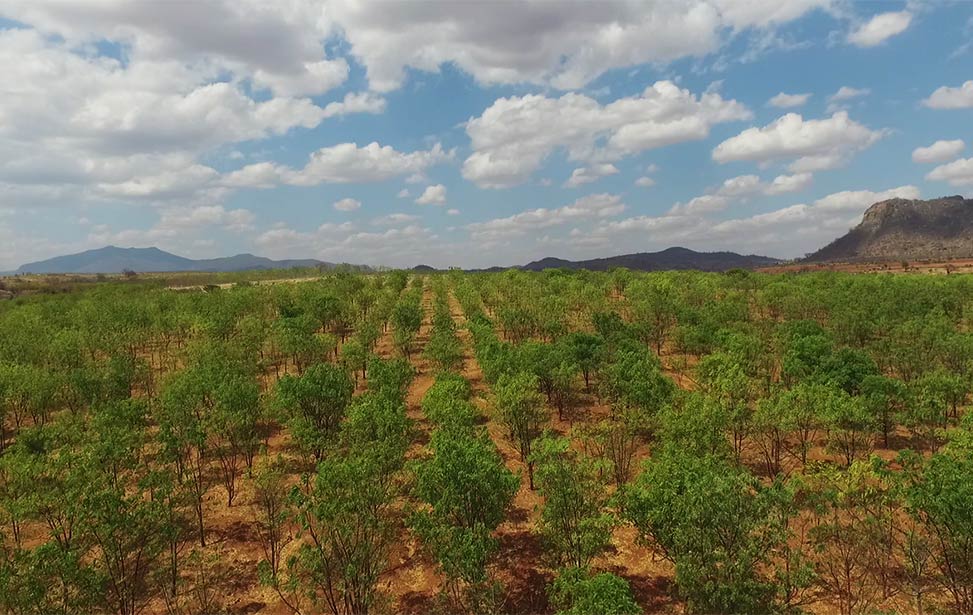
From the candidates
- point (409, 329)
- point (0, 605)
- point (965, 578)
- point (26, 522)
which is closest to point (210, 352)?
point (26, 522)

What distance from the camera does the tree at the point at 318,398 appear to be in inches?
1452

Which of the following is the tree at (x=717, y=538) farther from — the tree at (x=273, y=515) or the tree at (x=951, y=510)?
the tree at (x=273, y=515)

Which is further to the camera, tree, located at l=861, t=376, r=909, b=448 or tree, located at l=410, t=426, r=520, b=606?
tree, located at l=861, t=376, r=909, b=448

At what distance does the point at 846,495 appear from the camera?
24625mm

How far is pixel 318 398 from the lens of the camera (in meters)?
37.2

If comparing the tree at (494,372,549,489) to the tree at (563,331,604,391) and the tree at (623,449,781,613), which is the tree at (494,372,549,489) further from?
the tree at (623,449,781,613)

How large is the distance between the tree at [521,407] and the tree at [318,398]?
1227 centimetres

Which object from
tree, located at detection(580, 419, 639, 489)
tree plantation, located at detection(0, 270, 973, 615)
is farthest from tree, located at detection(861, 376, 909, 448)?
tree, located at detection(580, 419, 639, 489)

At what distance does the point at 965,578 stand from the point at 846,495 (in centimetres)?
490

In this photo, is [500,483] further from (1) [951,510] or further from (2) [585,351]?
(2) [585,351]

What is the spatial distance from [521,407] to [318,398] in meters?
15.6

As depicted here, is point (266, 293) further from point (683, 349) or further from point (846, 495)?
point (846, 495)

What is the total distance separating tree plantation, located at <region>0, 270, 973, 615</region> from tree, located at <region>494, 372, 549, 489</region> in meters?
0.22

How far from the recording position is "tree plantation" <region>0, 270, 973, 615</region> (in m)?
20.7
